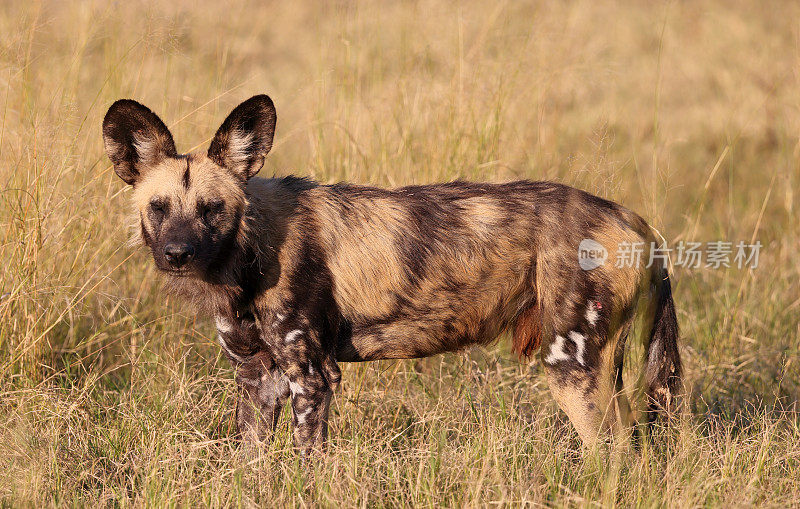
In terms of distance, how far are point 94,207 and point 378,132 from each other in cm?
147

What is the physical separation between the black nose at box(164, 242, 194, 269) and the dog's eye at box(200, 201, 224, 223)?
7.5 inches

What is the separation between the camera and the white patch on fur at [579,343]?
3105 millimetres

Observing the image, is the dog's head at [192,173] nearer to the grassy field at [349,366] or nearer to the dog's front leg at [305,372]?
the dog's front leg at [305,372]

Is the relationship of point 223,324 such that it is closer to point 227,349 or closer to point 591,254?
point 227,349

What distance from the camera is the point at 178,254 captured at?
279cm

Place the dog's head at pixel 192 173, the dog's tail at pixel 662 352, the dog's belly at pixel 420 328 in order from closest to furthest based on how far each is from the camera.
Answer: the dog's head at pixel 192 173, the dog's belly at pixel 420 328, the dog's tail at pixel 662 352

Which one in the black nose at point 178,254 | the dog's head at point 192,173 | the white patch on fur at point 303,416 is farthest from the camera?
the white patch on fur at point 303,416

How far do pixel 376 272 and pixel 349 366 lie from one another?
2.77 ft

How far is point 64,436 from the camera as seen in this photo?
3.19 m

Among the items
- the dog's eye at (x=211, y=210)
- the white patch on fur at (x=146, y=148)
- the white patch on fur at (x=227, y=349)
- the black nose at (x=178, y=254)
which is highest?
the white patch on fur at (x=146, y=148)

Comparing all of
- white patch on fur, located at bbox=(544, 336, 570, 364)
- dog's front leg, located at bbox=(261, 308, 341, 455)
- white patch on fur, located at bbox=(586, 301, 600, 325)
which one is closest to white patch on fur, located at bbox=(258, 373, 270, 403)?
dog's front leg, located at bbox=(261, 308, 341, 455)

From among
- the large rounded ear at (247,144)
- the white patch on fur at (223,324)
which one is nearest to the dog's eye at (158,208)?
the large rounded ear at (247,144)

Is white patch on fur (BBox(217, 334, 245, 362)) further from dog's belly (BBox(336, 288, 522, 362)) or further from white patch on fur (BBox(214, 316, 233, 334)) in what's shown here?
dog's belly (BBox(336, 288, 522, 362))

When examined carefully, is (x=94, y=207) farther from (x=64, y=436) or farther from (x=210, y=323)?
(x=64, y=436)
